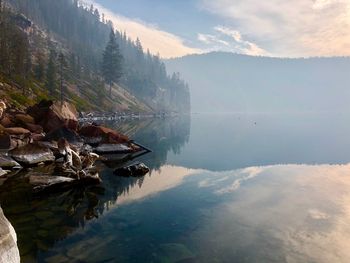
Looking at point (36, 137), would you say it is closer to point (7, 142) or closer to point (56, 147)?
point (56, 147)

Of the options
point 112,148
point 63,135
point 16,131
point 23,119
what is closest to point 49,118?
point 23,119

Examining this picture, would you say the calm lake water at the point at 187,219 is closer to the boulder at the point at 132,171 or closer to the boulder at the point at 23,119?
the boulder at the point at 132,171

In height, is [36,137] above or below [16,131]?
below

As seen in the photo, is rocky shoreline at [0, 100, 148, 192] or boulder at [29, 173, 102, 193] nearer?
boulder at [29, 173, 102, 193]

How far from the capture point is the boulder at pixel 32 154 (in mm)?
31409

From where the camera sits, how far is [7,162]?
29.9 meters

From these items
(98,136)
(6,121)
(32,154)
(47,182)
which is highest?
(6,121)

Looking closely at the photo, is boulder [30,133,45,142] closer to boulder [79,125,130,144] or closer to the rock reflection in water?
boulder [79,125,130,144]

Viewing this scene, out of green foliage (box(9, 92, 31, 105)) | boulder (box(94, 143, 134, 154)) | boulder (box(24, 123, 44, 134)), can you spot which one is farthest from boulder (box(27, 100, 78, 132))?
green foliage (box(9, 92, 31, 105))

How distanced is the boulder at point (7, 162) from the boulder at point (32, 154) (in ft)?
1.94

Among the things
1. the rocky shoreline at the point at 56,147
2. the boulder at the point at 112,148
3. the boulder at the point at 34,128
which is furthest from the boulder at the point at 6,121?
the boulder at the point at 112,148

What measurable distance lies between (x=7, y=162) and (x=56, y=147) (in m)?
9.00

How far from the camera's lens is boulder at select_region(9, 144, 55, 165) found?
31409mm

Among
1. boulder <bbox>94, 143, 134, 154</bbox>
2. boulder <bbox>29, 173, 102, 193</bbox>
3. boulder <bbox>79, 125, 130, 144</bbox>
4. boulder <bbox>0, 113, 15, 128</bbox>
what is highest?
boulder <bbox>0, 113, 15, 128</bbox>
